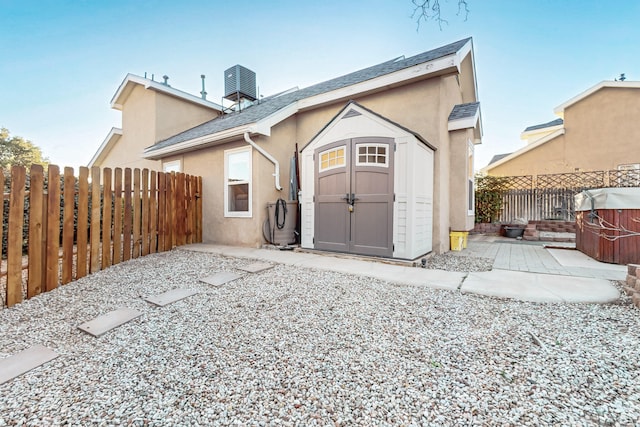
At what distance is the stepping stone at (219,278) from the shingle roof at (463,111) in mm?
5757

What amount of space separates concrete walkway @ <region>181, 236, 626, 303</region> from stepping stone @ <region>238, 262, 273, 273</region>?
0.85 ft

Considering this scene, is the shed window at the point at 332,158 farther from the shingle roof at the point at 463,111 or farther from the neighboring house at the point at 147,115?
the neighboring house at the point at 147,115

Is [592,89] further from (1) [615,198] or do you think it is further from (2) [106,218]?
(2) [106,218]

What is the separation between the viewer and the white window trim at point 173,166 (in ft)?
27.3

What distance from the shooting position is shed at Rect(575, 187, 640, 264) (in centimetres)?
421

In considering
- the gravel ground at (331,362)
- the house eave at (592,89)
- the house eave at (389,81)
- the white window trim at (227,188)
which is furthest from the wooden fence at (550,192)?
the white window trim at (227,188)

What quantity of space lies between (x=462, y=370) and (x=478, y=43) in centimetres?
818

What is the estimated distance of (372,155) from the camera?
4.96 m

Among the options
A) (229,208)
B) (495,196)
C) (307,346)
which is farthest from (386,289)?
(495,196)

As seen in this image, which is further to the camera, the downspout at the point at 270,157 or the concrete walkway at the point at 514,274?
the downspout at the point at 270,157

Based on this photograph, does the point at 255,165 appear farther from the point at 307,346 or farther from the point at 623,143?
the point at 623,143

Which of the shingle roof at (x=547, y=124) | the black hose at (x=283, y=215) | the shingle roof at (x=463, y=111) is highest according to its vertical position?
the shingle roof at (x=547, y=124)

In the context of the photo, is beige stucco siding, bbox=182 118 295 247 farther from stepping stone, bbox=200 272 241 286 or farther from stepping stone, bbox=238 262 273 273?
stepping stone, bbox=200 272 241 286

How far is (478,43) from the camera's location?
6949 mm
